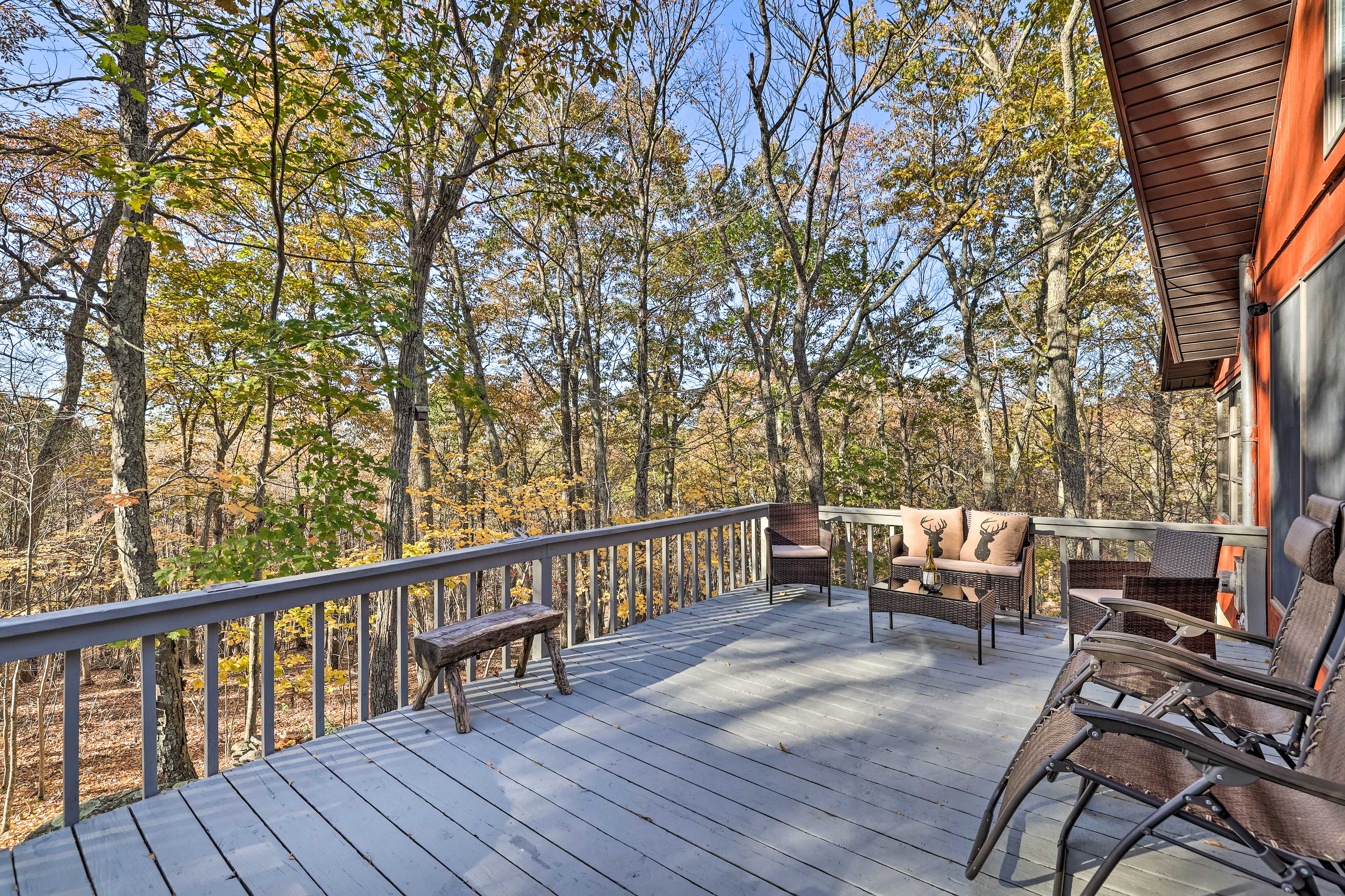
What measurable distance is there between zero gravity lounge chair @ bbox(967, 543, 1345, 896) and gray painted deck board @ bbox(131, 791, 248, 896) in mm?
2288

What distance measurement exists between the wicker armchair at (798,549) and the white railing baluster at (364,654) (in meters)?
3.13

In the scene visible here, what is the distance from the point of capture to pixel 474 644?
2.79 m

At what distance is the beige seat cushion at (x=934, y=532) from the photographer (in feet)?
15.7

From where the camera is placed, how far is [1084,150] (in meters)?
6.66

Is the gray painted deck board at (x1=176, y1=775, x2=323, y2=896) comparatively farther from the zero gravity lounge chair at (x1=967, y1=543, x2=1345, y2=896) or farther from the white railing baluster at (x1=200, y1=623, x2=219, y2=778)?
the zero gravity lounge chair at (x1=967, y1=543, x2=1345, y2=896)

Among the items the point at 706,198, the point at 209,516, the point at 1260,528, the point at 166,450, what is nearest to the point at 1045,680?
the point at 1260,528

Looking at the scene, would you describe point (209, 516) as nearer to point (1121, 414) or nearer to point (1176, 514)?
point (1121, 414)

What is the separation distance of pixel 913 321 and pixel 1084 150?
5481mm

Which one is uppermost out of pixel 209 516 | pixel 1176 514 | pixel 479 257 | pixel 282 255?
pixel 479 257

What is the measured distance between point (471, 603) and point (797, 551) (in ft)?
9.06

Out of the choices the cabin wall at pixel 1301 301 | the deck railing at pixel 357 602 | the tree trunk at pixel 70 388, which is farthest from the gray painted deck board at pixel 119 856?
the tree trunk at pixel 70 388

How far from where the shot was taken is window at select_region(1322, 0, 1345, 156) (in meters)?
2.60

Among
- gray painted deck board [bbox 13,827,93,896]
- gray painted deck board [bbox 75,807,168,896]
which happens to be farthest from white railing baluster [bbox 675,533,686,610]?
gray painted deck board [bbox 13,827,93,896]

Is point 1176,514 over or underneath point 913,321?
underneath
